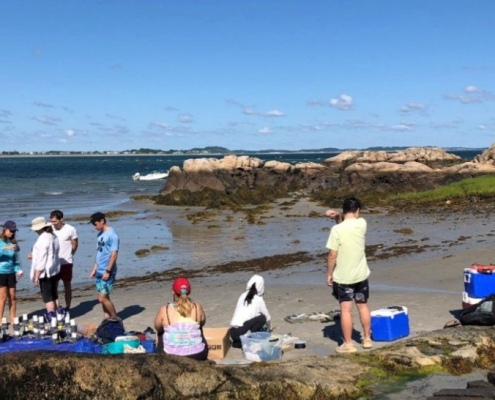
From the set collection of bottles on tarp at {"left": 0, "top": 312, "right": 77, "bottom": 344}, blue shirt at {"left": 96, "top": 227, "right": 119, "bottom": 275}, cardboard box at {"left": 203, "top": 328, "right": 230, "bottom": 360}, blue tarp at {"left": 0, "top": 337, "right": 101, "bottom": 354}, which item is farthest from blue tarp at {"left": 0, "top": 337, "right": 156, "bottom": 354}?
blue shirt at {"left": 96, "top": 227, "right": 119, "bottom": 275}

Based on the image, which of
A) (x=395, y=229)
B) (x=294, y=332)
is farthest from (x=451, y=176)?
(x=294, y=332)

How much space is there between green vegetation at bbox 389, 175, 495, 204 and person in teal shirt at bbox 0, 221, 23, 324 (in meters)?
27.6

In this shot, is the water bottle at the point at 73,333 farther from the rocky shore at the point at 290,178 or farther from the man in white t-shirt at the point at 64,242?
the rocky shore at the point at 290,178

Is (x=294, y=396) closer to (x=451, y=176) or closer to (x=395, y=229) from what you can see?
(x=395, y=229)

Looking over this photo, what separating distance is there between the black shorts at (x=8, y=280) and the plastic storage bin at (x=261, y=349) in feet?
14.2

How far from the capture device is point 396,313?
927 centimetres

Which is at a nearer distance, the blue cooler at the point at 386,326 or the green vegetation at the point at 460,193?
the blue cooler at the point at 386,326

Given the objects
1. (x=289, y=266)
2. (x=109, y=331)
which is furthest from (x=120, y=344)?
(x=289, y=266)

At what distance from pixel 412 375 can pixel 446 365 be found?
1.62ft

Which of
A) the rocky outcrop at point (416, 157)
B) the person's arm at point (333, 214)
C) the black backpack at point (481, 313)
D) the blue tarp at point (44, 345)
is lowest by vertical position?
the blue tarp at point (44, 345)

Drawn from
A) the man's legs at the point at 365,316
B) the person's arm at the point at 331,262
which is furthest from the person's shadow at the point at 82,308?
the man's legs at the point at 365,316

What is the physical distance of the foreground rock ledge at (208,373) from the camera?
5.41 m

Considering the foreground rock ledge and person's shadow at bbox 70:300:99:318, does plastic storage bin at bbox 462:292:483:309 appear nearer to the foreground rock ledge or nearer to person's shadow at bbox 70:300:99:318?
the foreground rock ledge

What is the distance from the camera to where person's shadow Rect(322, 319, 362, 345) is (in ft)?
31.1
